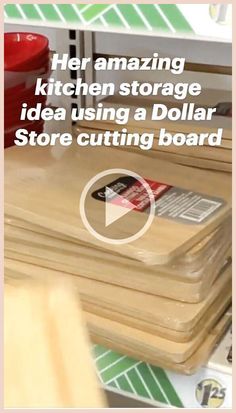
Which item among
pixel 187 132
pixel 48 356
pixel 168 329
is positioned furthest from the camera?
pixel 187 132

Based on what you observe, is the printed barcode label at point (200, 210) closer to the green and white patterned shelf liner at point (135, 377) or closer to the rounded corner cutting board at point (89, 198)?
the rounded corner cutting board at point (89, 198)

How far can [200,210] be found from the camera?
0.78m

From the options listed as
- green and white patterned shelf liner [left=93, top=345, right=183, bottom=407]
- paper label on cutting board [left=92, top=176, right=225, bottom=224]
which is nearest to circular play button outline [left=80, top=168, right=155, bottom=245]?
paper label on cutting board [left=92, top=176, right=225, bottom=224]

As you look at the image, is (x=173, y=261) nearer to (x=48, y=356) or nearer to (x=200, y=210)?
(x=200, y=210)

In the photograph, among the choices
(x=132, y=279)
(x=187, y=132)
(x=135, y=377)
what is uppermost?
(x=187, y=132)

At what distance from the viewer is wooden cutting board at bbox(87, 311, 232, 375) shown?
2.40 feet

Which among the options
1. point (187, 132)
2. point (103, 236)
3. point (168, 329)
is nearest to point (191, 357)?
point (168, 329)

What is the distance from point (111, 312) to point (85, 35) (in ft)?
1.52

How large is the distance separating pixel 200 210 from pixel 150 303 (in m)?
0.12

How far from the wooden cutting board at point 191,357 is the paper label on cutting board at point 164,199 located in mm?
132

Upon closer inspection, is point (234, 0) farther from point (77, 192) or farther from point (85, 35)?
point (85, 35)

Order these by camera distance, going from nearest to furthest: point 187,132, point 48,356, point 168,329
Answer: point 48,356 < point 168,329 < point 187,132

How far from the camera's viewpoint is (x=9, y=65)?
928 millimetres

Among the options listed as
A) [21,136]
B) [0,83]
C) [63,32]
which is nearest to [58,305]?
[0,83]
